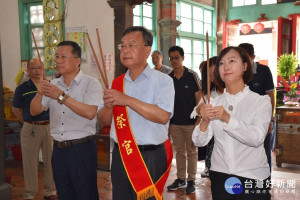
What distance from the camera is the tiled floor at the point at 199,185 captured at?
147 inches

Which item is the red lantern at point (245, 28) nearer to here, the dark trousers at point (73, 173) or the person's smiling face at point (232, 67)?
the dark trousers at point (73, 173)

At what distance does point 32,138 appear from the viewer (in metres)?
3.72

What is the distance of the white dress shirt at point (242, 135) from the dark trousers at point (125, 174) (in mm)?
283

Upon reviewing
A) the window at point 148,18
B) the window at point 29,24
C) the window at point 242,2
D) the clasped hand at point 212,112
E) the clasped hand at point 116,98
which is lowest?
the clasped hand at point 212,112

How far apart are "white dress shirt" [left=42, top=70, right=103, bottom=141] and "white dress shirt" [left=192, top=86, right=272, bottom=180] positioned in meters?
0.95

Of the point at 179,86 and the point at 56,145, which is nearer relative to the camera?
the point at 56,145

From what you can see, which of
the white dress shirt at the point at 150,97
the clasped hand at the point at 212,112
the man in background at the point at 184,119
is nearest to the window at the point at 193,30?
the man in background at the point at 184,119

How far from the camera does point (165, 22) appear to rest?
8133 mm

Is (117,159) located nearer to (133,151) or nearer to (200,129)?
(133,151)

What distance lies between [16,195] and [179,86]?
7.63 feet

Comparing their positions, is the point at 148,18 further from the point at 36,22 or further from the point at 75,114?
the point at 75,114

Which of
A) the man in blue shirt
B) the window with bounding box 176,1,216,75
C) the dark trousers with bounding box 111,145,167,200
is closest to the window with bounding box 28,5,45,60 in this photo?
the man in blue shirt

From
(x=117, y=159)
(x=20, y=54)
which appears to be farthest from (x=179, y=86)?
(x=20, y=54)

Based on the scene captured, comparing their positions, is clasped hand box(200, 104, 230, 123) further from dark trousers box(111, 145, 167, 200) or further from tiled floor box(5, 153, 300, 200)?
tiled floor box(5, 153, 300, 200)
